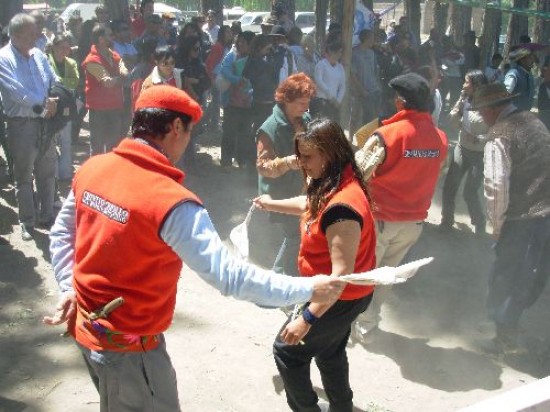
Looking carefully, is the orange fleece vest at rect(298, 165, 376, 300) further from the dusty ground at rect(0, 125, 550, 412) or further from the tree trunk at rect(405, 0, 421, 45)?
the tree trunk at rect(405, 0, 421, 45)

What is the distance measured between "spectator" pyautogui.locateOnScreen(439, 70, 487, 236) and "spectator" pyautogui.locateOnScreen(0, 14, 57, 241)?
4273mm

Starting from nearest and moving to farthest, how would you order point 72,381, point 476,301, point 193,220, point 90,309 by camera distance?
1. point 193,220
2. point 90,309
3. point 72,381
4. point 476,301

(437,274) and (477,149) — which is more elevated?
(477,149)

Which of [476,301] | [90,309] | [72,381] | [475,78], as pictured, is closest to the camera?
[90,309]

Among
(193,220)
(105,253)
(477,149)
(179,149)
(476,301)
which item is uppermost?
(179,149)

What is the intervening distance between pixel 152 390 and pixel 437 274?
14.2 feet

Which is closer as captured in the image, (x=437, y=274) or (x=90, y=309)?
(x=90, y=309)

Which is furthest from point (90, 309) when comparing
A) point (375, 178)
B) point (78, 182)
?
point (375, 178)

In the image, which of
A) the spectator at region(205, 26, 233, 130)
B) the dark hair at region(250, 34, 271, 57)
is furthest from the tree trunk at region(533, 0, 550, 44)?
the dark hair at region(250, 34, 271, 57)

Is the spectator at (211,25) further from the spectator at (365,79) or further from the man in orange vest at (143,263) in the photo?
the man in orange vest at (143,263)

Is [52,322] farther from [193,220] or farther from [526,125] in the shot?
[526,125]

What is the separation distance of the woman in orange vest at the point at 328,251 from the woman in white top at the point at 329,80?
5455 mm

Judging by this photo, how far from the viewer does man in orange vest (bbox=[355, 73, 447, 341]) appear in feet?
15.1

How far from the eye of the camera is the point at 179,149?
2.66 metres
